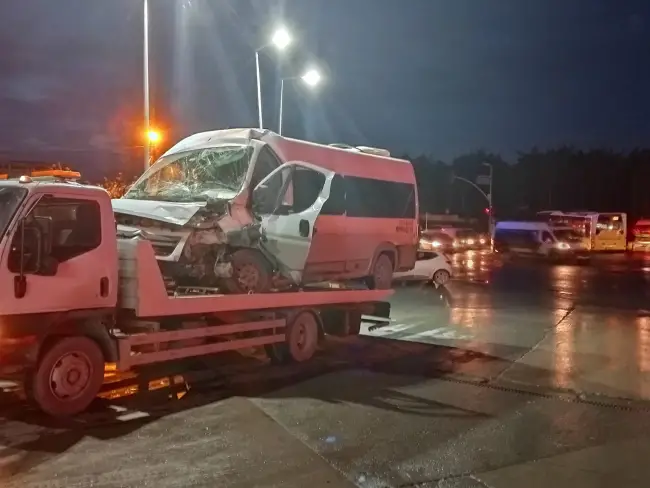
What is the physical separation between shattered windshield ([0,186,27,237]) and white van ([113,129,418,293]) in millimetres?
2005

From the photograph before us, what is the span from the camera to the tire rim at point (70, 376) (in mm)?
8148

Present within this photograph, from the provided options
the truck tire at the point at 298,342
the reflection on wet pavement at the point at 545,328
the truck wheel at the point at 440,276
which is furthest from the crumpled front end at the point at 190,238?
the truck wheel at the point at 440,276

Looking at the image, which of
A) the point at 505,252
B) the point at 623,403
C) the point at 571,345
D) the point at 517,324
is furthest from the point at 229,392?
the point at 505,252

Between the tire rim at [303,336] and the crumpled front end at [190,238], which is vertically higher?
the crumpled front end at [190,238]

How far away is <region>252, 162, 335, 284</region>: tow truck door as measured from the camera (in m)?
11.7

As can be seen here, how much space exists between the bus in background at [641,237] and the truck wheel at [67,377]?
173 ft

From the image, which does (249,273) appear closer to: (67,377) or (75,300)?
(75,300)

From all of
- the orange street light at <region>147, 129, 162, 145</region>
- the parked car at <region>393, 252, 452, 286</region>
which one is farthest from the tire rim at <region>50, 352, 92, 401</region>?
the parked car at <region>393, 252, 452, 286</region>

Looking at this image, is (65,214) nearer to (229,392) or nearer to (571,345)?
(229,392)

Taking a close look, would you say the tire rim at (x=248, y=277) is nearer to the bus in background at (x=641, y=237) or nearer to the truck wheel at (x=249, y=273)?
the truck wheel at (x=249, y=273)

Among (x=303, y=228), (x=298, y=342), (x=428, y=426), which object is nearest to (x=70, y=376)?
(x=428, y=426)

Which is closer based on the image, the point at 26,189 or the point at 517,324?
the point at 26,189

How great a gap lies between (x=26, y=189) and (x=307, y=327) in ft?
16.6

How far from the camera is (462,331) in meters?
15.8
